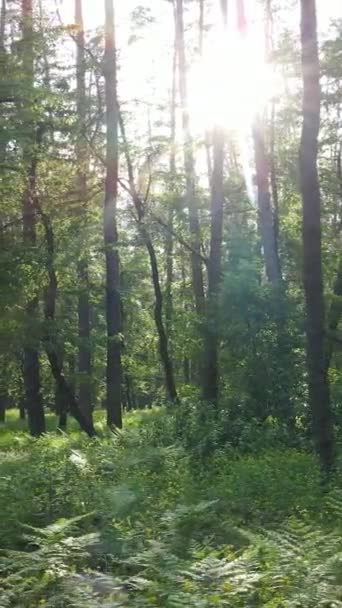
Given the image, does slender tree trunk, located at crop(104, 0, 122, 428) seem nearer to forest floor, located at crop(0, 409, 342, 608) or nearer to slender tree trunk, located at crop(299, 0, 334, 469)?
forest floor, located at crop(0, 409, 342, 608)

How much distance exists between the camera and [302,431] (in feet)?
44.0

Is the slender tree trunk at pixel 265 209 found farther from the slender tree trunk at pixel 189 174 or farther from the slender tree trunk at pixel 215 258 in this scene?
the slender tree trunk at pixel 189 174

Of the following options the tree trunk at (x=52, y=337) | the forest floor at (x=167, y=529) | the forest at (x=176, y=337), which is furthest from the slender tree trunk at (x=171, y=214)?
the forest floor at (x=167, y=529)

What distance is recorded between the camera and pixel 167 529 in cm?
676

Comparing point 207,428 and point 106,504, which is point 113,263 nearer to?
point 207,428

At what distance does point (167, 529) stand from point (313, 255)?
5.20 m

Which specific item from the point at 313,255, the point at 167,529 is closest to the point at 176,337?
the point at 313,255

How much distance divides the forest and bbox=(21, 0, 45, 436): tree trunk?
53 millimetres

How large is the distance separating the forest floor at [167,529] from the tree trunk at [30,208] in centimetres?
527

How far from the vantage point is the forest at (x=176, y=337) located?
562 centimetres

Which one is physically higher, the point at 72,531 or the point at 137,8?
the point at 137,8

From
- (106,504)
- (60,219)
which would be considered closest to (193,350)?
(60,219)

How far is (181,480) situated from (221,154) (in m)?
12.1

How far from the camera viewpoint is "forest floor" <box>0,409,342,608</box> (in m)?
4.93
